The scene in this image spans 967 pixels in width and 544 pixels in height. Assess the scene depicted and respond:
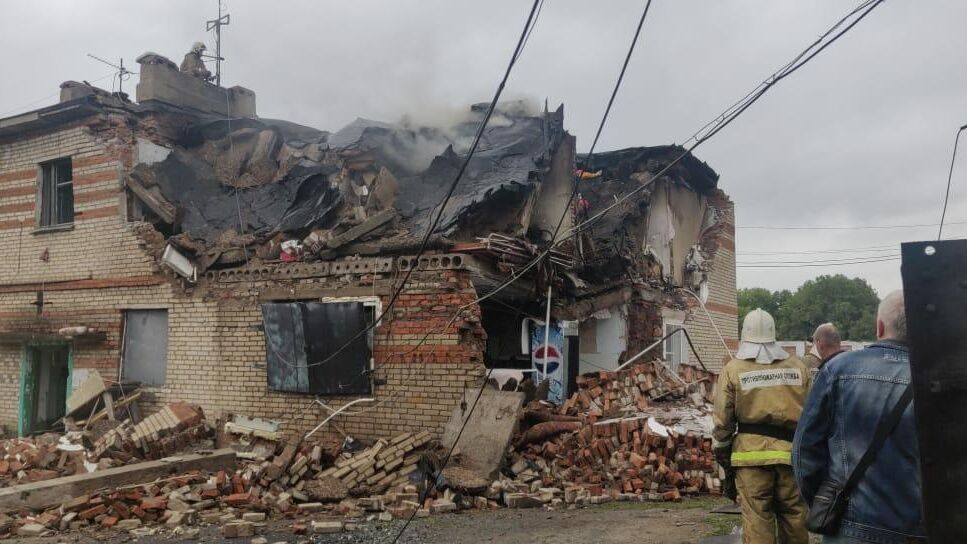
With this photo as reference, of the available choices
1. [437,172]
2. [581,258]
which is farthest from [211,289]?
[581,258]

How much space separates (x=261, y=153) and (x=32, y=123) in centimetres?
427

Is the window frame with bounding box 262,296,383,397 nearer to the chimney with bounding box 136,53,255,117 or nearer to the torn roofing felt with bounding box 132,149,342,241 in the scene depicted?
the torn roofing felt with bounding box 132,149,342,241

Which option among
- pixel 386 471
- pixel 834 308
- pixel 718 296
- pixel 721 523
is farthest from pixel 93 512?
pixel 834 308

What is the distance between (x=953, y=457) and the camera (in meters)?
1.72

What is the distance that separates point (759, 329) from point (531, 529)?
10.5ft

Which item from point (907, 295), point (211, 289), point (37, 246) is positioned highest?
point (37, 246)

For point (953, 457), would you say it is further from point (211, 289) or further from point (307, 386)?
point (211, 289)

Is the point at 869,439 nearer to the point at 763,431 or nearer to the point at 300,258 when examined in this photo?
the point at 763,431

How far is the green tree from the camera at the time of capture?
165ft

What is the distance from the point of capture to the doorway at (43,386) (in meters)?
13.0

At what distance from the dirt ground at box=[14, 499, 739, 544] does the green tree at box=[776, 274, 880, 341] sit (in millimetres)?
47425

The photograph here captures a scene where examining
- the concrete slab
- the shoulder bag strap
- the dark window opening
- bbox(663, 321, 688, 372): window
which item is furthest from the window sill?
the shoulder bag strap

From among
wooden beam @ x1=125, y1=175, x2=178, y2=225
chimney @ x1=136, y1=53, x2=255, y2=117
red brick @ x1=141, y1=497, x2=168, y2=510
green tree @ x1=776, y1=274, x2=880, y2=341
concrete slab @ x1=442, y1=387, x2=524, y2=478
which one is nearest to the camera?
red brick @ x1=141, y1=497, x2=168, y2=510

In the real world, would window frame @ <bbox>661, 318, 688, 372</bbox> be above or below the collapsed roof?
below
